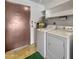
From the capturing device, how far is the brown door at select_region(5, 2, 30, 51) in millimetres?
3619

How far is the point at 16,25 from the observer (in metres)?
4.02

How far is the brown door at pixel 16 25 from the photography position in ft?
11.9

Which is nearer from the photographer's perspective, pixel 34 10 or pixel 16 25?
pixel 16 25

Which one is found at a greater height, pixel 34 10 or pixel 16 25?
pixel 34 10

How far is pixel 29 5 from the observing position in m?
4.65

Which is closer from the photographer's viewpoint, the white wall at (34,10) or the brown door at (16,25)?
the brown door at (16,25)

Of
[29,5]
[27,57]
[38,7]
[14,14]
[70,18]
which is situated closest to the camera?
[70,18]

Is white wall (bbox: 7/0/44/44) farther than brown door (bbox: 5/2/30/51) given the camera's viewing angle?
Yes
